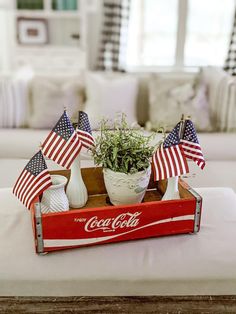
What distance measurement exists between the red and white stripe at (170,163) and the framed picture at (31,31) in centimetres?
313

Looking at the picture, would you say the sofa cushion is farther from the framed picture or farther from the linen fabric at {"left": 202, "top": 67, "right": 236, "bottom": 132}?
the framed picture

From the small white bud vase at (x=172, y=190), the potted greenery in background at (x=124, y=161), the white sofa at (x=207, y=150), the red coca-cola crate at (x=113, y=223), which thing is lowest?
the white sofa at (x=207, y=150)

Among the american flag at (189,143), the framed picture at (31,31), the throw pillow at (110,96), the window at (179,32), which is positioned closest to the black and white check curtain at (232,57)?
the window at (179,32)

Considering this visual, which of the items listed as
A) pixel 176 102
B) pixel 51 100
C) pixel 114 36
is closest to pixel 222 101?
pixel 176 102

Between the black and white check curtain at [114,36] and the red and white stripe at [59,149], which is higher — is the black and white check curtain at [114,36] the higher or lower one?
the higher one

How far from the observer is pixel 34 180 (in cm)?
135

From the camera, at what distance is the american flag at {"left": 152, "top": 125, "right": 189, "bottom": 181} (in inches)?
53.4

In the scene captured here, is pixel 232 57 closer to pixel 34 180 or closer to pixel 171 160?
pixel 171 160

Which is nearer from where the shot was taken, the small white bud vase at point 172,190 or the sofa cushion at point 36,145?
the small white bud vase at point 172,190

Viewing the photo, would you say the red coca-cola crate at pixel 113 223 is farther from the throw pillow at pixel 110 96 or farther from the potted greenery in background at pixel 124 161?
the throw pillow at pixel 110 96

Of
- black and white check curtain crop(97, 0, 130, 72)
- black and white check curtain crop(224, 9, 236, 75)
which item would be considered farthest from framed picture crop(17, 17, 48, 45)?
black and white check curtain crop(224, 9, 236, 75)

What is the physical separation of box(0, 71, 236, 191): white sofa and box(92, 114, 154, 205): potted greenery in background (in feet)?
3.19

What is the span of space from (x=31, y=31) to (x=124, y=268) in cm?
341

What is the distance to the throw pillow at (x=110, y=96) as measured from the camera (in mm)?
2926
